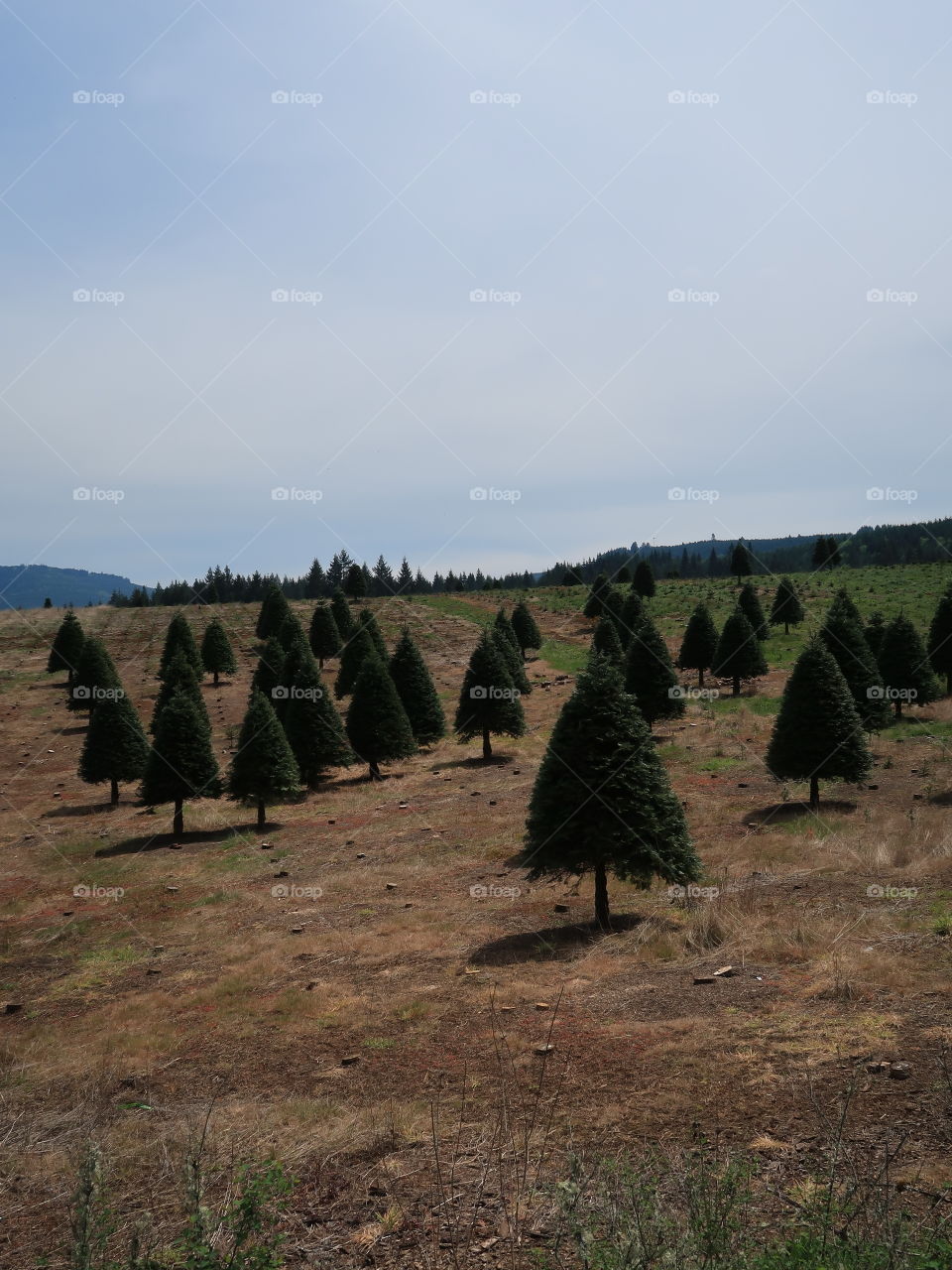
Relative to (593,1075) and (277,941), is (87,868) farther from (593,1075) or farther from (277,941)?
(593,1075)

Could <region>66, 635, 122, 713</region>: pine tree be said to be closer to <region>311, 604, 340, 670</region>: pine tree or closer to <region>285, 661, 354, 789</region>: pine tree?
<region>311, 604, 340, 670</region>: pine tree

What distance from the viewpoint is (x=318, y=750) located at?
133 ft

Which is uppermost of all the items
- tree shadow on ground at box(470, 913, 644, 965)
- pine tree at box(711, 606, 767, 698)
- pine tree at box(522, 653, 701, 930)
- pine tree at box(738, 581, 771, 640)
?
pine tree at box(738, 581, 771, 640)

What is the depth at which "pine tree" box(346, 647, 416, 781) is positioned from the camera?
4141cm

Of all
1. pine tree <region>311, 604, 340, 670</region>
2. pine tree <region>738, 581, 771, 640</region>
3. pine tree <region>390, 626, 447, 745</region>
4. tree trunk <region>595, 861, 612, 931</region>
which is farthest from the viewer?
pine tree <region>311, 604, 340, 670</region>

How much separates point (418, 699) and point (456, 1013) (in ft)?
117

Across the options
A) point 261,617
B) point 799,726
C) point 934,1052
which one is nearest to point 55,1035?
point 934,1052

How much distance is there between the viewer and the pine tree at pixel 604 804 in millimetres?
17141

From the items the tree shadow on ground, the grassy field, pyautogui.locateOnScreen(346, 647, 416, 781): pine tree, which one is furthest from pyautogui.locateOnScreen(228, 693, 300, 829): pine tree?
the tree shadow on ground

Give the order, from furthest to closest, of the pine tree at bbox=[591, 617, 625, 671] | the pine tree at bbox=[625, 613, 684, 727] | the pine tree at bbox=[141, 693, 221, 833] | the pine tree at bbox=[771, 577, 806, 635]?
the pine tree at bbox=[771, 577, 806, 635] < the pine tree at bbox=[591, 617, 625, 671] < the pine tree at bbox=[625, 613, 684, 727] < the pine tree at bbox=[141, 693, 221, 833]

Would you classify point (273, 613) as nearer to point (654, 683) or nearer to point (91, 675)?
point (91, 675)

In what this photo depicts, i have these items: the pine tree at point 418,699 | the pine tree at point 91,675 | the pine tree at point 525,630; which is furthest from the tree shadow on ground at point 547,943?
the pine tree at point 525,630

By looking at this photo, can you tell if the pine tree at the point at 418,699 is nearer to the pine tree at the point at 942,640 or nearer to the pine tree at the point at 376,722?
the pine tree at the point at 376,722

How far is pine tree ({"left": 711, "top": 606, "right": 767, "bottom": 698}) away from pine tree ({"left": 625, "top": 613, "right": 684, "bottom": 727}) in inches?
304
